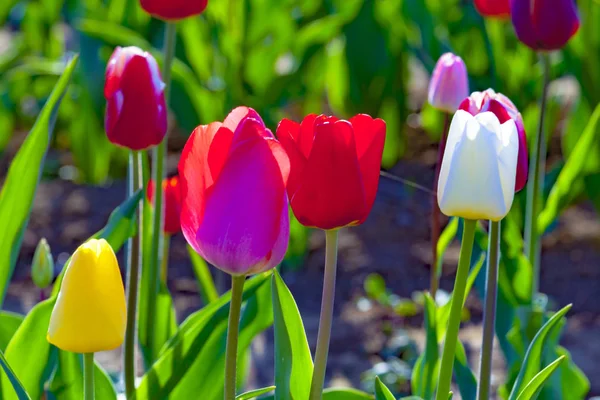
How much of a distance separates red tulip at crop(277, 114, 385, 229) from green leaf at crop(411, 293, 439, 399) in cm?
36

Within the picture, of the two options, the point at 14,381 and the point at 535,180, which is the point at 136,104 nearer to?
the point at 14,381

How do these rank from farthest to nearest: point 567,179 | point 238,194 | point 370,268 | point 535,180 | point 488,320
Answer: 1. point 370,268
2. point 567,179
3. point 535,180
4. point 488,320
5. point 238,194

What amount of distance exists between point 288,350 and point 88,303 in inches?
10.4

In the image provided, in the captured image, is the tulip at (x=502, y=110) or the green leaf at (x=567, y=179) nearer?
the tulip at (x=502, y=110)

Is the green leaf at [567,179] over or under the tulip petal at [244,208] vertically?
under

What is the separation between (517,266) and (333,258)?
0.69 metres

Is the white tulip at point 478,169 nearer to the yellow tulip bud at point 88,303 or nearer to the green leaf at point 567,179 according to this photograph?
the yellow tulip bud at point 88,303

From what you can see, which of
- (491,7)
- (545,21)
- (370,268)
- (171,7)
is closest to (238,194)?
(171,7)

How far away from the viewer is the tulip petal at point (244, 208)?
84cm

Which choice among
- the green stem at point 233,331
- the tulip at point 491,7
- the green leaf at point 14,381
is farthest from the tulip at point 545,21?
the green leaf at point 14,381

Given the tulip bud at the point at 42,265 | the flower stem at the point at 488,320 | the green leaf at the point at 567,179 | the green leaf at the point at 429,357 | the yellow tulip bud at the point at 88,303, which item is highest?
the yellow tulip bud at the point at 88,303

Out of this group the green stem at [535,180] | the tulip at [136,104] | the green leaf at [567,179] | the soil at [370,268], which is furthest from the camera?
the soil at [370,268]

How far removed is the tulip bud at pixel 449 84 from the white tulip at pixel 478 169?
57cm

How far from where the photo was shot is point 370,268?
107 inches
